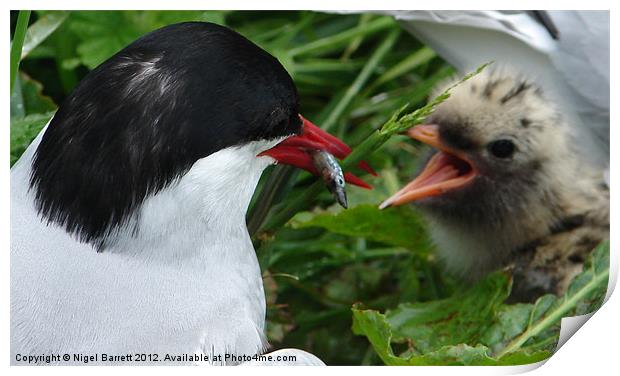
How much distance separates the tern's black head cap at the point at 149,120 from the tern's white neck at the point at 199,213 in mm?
17

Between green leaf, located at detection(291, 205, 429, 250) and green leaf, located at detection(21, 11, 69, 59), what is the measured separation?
1.60 feet

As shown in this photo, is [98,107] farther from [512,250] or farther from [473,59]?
[512,250]

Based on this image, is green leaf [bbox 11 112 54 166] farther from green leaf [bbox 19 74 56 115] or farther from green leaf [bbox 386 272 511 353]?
green leaf [bbox 386 272 511 353]

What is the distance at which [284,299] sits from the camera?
1858 mm

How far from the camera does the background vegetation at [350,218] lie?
163 cm

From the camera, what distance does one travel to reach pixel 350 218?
1.75m

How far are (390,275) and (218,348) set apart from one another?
0.60m

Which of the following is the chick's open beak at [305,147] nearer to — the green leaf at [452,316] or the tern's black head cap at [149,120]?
the tern's black head cap at [149,120]

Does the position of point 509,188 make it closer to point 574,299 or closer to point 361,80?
point 574,299

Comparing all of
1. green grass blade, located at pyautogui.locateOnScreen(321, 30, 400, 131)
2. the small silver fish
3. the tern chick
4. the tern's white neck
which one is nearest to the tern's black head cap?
the tern's white neck

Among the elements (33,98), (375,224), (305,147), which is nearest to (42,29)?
(33,98)

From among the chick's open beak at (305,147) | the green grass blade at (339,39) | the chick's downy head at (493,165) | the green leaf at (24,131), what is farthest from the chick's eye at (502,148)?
the green leaf at (24,131)

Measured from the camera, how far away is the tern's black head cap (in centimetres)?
127

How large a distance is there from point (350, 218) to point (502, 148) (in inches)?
10.6
